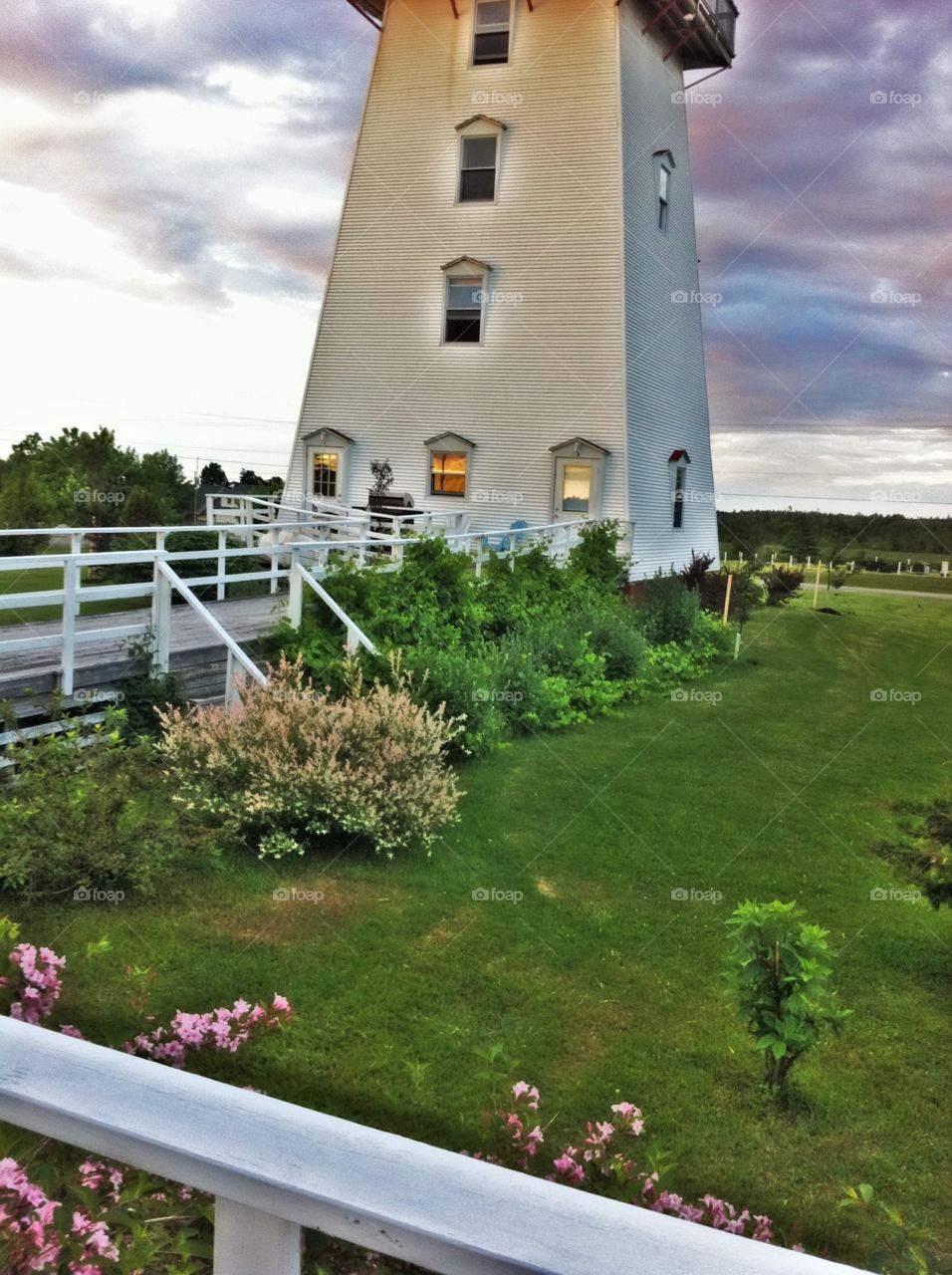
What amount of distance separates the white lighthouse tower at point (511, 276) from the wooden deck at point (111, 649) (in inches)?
307

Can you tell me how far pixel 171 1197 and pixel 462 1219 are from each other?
1.09 metres

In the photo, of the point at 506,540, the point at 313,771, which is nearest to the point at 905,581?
the point at 506,540

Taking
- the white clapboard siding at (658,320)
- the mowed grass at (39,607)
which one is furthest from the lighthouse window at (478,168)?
the mowed grass at (39,607)

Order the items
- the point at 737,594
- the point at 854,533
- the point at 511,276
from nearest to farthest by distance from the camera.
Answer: the point at 854,533
the point at 737,594
the point at 511,276

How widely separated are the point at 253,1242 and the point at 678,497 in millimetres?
18940

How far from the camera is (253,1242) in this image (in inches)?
46.9

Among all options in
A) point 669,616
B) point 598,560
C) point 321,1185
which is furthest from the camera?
point 598,560

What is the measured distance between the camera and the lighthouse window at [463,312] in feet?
57.0

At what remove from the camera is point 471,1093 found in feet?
10.8

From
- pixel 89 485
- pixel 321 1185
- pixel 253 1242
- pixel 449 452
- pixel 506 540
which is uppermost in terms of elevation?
pixel 449 452

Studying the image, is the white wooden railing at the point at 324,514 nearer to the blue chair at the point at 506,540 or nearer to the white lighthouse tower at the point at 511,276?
the white lighthouse tower at the point at 511,276

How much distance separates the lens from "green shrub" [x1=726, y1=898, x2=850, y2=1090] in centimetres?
339

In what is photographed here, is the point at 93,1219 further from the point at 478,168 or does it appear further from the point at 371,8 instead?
the point at 371,8

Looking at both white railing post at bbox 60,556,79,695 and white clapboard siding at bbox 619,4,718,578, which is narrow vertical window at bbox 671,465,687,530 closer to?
white clapboard siding at bbox 619,4,718,578
